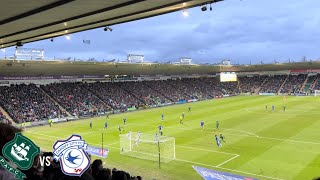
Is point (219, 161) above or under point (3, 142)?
under

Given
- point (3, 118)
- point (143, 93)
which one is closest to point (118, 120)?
point (3, 118)

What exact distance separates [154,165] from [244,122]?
73.1 feet

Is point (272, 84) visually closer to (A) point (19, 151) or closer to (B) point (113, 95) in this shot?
(B) point (113, 95)

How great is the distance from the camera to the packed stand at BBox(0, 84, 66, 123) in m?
48.7

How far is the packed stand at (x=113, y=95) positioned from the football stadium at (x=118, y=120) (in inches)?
10.5

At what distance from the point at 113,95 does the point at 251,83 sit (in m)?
57.9

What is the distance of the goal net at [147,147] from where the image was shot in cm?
2538

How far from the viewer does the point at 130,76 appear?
276ft

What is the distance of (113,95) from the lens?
229 ft

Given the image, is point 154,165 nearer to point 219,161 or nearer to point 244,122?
point 219,161

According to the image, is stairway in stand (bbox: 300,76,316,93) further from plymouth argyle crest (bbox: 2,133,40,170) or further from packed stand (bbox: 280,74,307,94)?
plymouth argyle crest (bbox: 2,133,40,170)

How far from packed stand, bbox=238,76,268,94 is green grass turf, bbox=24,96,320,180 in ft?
193

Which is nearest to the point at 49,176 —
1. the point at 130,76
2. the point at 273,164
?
the point at 273,164

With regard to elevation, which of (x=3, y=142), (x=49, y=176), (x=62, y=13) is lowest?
(x=49, y=176)
